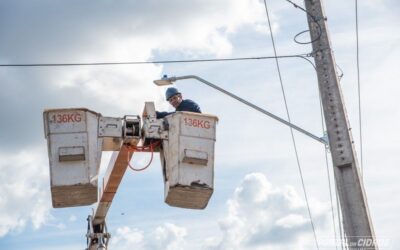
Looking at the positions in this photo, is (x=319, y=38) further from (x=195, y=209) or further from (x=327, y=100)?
(x=195, y=209)

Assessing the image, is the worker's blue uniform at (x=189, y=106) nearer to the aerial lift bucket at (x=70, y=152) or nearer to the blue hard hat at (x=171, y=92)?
the blue hard hat at (x=171, y=92)

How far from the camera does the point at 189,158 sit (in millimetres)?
7383

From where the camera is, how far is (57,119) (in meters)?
7.28

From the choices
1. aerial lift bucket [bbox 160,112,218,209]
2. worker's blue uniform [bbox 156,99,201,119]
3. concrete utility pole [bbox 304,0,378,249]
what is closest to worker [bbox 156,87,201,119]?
worker's blue uniform [bbox 156,99,201,119]

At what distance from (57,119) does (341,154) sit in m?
3.92

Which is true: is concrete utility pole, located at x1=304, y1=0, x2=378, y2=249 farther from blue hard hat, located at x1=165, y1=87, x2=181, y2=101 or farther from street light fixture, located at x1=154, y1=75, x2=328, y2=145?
blue hard hat, located at x1=165, y1=87, x2=181, y2=101

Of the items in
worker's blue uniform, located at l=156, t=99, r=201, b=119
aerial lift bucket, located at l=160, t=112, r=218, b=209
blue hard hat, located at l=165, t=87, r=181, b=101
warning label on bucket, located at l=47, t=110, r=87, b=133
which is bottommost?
aerial lift bucket, located at l=160, t=112, r=218, b=209

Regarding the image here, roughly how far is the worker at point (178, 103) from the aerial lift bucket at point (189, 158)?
0.58 metres

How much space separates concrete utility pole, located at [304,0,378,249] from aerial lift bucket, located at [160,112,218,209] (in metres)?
2.02

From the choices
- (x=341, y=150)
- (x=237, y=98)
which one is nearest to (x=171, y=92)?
(x=237, y=98)

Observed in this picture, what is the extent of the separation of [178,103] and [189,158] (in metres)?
1.55

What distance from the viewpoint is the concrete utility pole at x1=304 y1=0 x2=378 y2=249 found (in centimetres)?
833

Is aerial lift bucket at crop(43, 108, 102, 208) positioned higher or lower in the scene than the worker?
lower

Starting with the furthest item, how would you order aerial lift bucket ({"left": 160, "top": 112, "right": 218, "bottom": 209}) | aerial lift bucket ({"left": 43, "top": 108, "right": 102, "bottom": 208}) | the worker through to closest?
1. the worker
2. aerial lift bucket ({"left": 160, "top": 112, "right": 218, "bottom": 209})
3. aerial lift bucket ({"left": 43, "top": 108, "right": 102, "bottom": 208})
